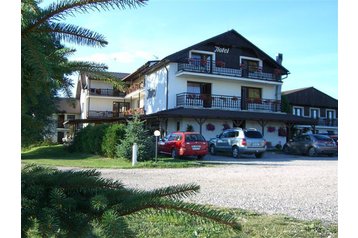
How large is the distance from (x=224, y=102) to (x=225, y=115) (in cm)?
353

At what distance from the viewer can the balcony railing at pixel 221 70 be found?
3167 cm

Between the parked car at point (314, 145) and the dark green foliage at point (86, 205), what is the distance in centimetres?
2535

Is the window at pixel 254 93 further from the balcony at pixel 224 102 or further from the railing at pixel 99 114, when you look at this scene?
the railing at pixel 99 114

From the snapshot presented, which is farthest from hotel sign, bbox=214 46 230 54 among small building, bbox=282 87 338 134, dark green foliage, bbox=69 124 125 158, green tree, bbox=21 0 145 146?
green tree, bbox=21 0 145 146

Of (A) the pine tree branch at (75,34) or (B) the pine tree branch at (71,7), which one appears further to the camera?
(A) the pine tree branch at (75,34)

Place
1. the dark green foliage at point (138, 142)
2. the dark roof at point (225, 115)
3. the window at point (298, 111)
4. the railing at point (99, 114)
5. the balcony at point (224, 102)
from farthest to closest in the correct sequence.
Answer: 1. the window at point (298, 111)
2. the railing at point (99, 114)
3. the balcony at point (224, 102)
4. the dark roof at point (225, 115)
5. the dark green foliage at point (138, 142)

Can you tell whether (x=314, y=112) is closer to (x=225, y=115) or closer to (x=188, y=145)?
(x=225, y=115)

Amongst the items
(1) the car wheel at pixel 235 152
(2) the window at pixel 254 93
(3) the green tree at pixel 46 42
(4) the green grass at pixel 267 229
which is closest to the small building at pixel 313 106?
(2) the window at pixel 254 93

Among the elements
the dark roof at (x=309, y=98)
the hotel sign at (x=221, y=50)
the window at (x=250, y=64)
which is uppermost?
the hotel sign at (x=221, y=50)

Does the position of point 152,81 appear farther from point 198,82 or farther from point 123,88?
point 123,88

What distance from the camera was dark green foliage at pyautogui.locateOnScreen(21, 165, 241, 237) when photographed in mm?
1176

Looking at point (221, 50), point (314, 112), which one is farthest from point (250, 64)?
point (314, 112)

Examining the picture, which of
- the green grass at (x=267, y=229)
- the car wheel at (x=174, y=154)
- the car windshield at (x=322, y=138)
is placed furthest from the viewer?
the car windshield at (x=322, y=138)
